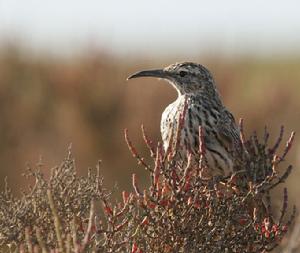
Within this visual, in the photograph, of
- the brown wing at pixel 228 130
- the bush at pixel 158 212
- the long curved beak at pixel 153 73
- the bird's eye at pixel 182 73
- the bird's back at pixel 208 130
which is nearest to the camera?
the bush at pixel 158 212

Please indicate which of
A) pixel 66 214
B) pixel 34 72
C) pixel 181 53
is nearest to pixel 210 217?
pixel 66 214

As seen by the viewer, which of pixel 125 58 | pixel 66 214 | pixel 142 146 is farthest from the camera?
pixel 125 58

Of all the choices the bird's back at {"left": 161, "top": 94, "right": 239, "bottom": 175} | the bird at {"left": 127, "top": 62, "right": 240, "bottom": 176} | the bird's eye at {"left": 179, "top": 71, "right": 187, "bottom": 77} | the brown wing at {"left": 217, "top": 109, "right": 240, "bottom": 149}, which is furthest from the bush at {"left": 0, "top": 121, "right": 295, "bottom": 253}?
the bird's eye at {"left": 179, "top": 71, "right": 187, "bottom": 77}

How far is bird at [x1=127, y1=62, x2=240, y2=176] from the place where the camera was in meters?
6.59

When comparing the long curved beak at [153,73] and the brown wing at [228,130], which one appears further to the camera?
the long curved beak at [153,73]

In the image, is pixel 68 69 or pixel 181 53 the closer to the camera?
pixel 68 69

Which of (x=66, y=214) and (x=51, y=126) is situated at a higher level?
(x=66, y=214)

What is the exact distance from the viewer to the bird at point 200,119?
6590 millimetres

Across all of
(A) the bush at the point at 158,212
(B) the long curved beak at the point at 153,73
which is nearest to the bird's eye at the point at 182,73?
(B) the long curved beak at the point at 153,73

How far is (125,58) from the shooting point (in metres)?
17.7

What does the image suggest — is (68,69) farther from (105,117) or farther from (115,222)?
(115,222)

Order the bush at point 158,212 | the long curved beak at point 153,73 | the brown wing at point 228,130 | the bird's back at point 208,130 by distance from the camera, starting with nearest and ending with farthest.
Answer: the bush at point 158,212 → the bird's back at point 208,130 → the brown wing at point 228,130 → the long curved beak at point 153,73

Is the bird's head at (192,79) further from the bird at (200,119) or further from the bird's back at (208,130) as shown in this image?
the bird's back at (208,130)

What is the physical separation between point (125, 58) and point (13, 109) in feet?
10.8
